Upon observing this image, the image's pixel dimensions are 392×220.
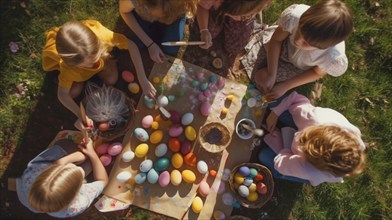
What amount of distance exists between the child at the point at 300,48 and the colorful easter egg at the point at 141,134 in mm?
899

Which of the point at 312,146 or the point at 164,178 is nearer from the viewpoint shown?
the point at 312,146

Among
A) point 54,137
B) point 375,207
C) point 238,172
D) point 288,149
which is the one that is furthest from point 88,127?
point 375,207

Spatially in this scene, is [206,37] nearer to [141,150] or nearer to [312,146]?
[141,150]

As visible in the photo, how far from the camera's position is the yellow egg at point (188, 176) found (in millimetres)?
2490

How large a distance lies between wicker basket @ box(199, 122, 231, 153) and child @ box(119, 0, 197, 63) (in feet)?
1.88

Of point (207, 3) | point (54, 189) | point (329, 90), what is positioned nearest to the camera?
point (54, 189)

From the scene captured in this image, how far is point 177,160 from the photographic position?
8.14 feet

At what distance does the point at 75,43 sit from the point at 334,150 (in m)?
1.51

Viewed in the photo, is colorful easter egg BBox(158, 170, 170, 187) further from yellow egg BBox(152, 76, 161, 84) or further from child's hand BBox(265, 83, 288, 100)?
child's hand BBox(265, 83, 288, 100)

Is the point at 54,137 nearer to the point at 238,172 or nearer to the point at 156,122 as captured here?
the point at 156,122

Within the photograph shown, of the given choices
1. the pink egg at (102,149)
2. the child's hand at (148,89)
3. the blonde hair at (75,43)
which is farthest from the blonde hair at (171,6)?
the pink egg at (102,149)

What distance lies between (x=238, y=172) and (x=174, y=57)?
0.95 meters

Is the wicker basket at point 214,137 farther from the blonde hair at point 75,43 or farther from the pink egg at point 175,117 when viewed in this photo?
the blonde hair at point 75,43

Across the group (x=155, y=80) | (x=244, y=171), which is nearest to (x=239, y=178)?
(x=244, y=171)
